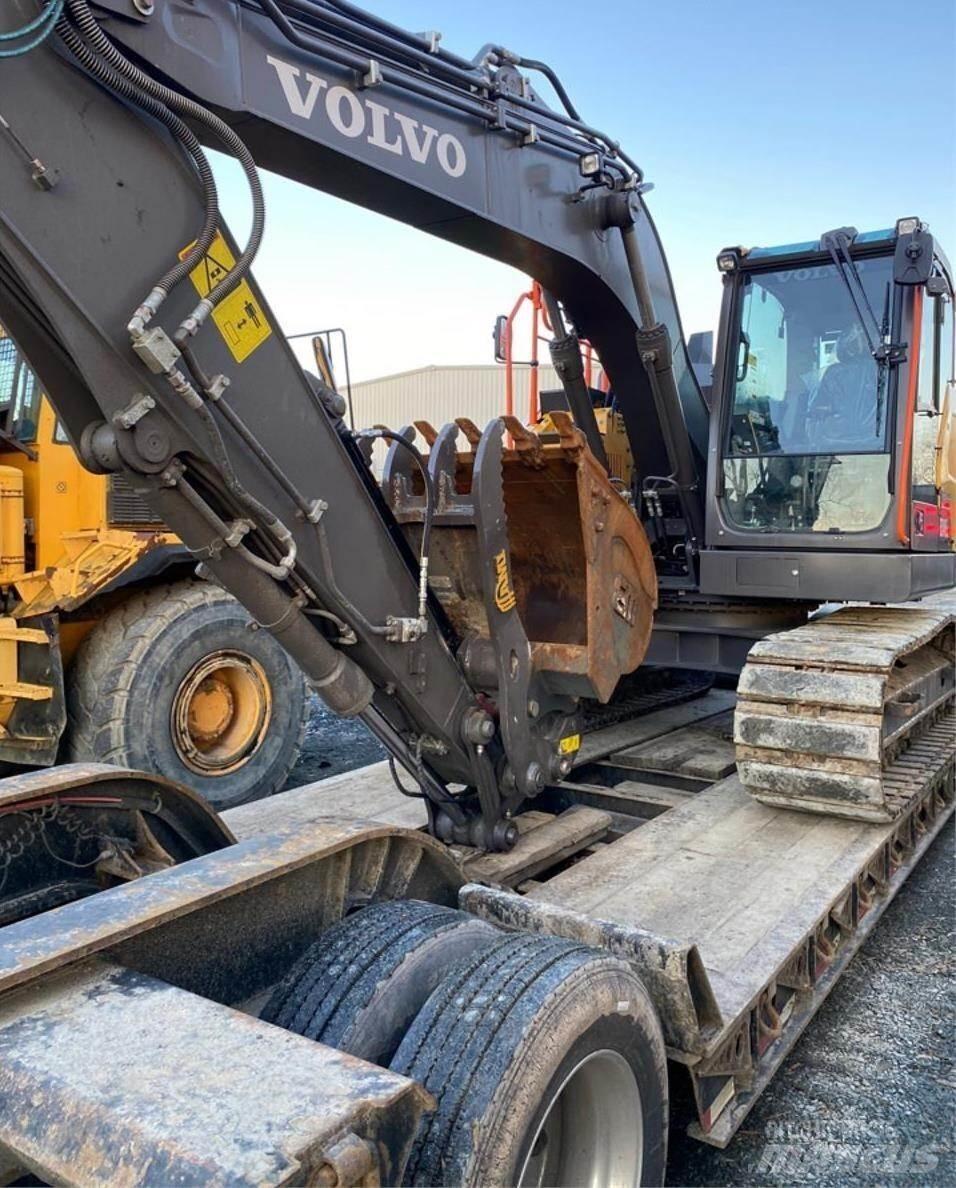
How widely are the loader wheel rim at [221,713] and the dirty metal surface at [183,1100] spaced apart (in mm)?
3991

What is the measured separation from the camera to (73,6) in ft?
7.02

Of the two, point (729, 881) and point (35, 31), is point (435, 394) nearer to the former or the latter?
point (729, 881)

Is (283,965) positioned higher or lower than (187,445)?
lower

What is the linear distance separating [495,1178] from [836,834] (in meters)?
2.63

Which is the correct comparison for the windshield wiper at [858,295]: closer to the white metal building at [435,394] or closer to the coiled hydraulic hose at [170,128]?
the coiled hydraulic hose at [170,128]

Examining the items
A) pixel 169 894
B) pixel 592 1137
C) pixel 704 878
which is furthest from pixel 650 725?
pixel 169 894

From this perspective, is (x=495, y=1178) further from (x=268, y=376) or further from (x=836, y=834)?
(x=836, y=834)

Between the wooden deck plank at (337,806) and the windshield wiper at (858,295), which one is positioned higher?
the windshield wiper at (858,295)

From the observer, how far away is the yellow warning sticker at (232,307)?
248cm

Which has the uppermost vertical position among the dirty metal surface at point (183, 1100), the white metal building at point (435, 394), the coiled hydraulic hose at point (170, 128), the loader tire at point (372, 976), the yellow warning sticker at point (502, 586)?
the white metal building at point (435, 394)

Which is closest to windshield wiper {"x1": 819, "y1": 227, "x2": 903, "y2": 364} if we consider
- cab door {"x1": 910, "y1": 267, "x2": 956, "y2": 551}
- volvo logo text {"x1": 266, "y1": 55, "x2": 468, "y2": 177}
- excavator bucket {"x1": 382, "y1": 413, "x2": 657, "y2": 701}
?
cab door {"x1": 910, "y1": 267, "x2": 956, "y2": 551}

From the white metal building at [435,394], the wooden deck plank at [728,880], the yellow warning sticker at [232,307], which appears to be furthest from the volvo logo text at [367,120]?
the white metal building at [435,394]

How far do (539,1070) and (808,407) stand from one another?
3.73 m

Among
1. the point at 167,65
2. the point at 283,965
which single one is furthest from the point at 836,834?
the point at 167,65
